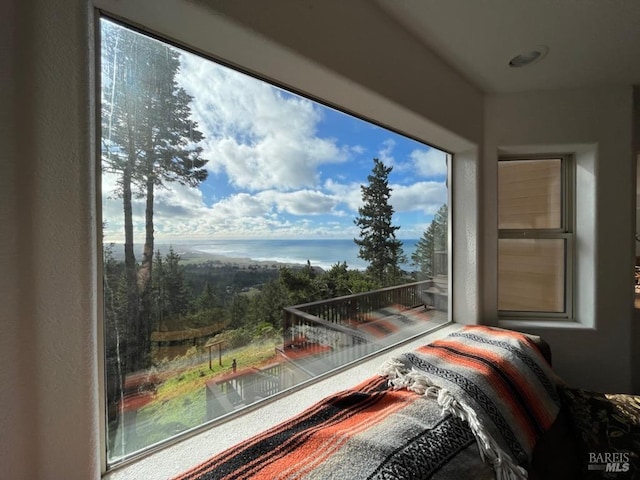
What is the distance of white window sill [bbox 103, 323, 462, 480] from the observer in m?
0.67

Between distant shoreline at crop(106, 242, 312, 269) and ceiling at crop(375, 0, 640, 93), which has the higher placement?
ceiling at crop(375, 0, 640, 93)

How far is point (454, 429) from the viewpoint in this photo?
80 cm

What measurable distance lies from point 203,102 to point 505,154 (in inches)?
73.6

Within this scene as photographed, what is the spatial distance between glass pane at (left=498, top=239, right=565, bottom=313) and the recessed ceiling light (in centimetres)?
105

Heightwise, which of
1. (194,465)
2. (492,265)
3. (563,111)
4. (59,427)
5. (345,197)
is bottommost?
(194,465)

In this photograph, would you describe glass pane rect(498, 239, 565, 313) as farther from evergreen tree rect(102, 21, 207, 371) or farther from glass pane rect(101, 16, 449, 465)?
evergreen tree rect(102, 21, 207, 371)

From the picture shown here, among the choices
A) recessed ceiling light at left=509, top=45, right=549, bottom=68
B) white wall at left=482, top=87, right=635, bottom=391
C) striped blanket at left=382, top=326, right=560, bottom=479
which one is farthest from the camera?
white wall at left=482, top=87, right=635, bottom=391

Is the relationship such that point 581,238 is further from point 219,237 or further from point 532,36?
point 219,237

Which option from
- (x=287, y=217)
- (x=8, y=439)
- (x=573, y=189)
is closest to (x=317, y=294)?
(x=287, y=217)

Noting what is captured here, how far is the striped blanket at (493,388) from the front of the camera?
850 mm

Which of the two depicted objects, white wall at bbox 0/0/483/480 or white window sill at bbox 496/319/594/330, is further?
white window sill at bbox 496/319/594/330

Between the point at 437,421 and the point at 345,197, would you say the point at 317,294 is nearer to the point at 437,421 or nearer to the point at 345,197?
the point at 345,197

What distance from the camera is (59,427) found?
513 millimetres

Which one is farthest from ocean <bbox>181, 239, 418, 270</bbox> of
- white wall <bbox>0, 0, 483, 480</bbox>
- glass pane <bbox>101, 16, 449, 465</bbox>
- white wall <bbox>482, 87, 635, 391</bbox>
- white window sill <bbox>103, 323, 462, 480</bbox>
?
white wall <bbox>482, 87, 635, 391</bbox>
